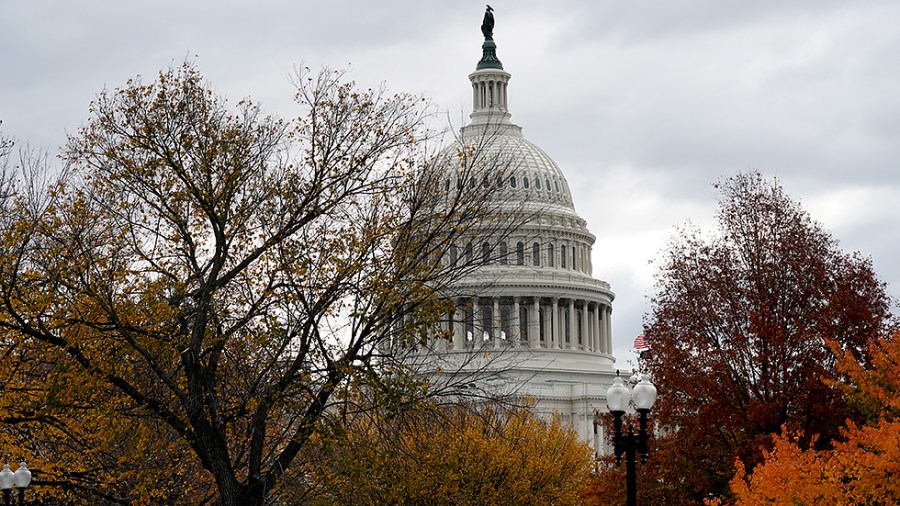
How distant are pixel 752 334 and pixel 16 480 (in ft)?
67.4

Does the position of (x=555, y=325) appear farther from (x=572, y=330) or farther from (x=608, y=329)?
(x=608, y=329)

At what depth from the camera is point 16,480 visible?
2688 cm

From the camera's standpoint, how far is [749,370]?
40.9 meters

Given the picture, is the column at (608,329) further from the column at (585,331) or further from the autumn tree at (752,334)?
the autumn tree at (752,334)

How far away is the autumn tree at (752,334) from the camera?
128ft

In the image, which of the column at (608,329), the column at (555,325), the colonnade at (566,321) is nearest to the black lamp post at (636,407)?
the colonnade at (566,321)

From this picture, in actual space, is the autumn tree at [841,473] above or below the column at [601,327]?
below

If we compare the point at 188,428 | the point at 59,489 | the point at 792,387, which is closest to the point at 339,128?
the point at 188,428

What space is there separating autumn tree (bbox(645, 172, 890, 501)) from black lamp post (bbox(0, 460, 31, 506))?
18.0 meters

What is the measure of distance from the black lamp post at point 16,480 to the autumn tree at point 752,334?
58.9 feet

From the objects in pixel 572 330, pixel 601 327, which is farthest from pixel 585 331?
pixel 601 327

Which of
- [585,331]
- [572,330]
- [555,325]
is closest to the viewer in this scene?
[555,325]

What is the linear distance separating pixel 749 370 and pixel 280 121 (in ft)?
60.7

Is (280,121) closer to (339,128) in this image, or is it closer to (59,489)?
(339,128)
